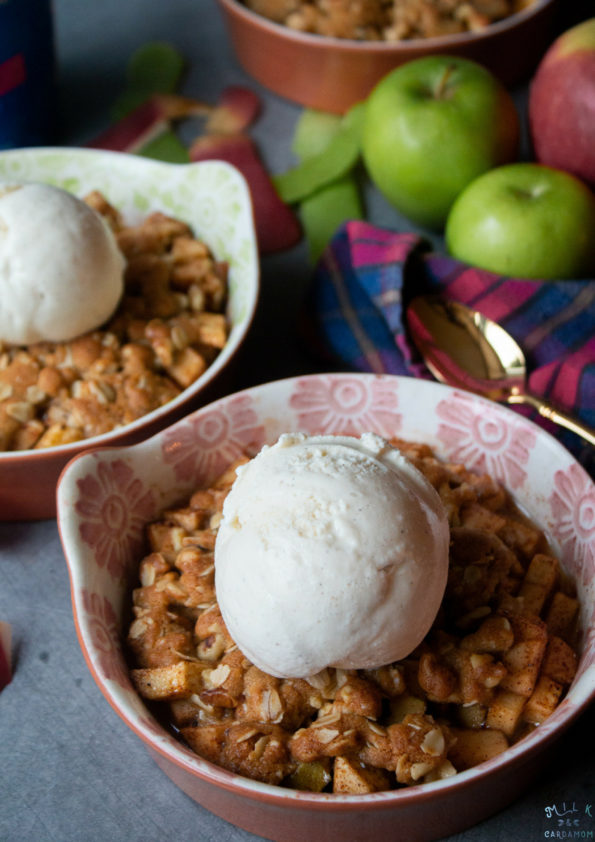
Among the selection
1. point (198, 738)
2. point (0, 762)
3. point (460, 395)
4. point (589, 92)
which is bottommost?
point (0, 762)

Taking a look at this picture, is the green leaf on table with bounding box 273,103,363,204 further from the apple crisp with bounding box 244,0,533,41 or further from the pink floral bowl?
the pink floral bowl

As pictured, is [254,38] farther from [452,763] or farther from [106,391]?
[452,763]

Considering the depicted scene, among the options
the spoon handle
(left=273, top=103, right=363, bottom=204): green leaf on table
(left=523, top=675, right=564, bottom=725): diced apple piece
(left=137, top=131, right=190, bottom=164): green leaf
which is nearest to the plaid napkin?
the spoon handle

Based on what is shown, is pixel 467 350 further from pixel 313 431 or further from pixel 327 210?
Answer: pixel 327 210

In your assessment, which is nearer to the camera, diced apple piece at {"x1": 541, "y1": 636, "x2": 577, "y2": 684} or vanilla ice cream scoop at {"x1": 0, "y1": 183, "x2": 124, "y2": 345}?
diced apple piece at {"x1": 541, "y1": 636, "x2": 577, "y2": 684}

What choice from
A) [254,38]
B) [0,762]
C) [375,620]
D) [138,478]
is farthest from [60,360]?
[254,38]
